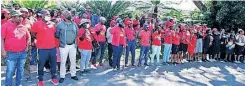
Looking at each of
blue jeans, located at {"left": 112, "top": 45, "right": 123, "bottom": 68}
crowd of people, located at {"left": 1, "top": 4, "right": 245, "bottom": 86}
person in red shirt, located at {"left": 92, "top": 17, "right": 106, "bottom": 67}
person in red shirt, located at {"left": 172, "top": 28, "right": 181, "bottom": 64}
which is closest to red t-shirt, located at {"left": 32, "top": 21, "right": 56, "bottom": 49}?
crowd of people, located at {"left": 1, "top": 4, "right": 245, "bottom": 86}

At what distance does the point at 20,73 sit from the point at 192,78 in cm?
550

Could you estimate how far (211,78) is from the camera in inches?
477

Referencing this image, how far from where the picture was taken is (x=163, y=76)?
11680 mm

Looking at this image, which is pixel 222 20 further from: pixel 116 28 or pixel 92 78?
pixel 92 78

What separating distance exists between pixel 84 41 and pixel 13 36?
3.11 metres

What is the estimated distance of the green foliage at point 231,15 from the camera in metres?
21.2

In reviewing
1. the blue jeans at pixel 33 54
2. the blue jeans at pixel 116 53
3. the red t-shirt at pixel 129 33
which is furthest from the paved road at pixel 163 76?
the red t-shirt at pixel 129 33

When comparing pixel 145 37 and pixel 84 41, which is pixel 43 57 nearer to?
pixel 84 41

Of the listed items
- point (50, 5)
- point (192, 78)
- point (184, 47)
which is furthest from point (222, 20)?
point (192, 78)

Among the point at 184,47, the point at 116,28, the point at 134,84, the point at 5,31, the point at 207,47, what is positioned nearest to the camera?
the point at 5,31

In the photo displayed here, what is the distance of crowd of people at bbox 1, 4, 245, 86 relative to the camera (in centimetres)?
782

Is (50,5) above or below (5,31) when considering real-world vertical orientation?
above

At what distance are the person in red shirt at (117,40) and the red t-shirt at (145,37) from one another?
3.68ft

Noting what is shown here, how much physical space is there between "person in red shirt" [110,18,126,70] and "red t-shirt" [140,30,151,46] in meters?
1.12
